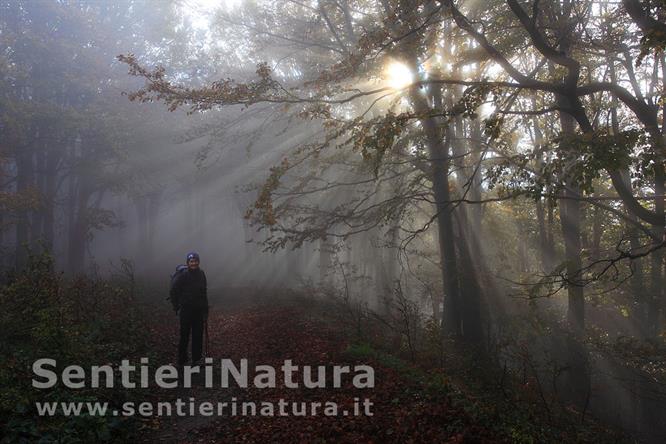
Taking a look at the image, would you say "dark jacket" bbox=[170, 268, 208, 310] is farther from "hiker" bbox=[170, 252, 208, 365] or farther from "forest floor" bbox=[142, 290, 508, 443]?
"forest floor" bbox=[142, 290, 508, 443]

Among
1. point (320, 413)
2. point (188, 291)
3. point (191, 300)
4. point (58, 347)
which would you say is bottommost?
point (320, 413)

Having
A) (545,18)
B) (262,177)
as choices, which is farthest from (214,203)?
(545,18)

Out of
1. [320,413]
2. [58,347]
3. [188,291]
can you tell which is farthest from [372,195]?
[58,347]

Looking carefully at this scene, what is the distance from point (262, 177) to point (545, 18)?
813 inches

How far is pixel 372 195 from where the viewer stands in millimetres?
19172

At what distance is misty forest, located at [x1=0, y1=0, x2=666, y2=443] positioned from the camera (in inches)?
277

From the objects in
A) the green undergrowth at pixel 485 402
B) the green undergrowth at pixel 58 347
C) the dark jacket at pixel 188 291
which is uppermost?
the dark jacket at pixel 188 291

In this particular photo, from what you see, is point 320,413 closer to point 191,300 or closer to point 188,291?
point 191,300

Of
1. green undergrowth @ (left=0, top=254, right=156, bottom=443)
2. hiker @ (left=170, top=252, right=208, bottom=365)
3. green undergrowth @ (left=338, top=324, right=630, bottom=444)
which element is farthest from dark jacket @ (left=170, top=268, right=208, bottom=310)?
green undergrowth @ (left=338, top=324, right=630, bottom=444)

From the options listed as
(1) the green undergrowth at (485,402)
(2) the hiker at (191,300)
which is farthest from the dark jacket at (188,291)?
(1) the green undergrowth at (485,402)

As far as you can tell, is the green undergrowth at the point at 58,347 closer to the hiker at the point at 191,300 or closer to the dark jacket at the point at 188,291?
the hiker at the point at 191,300

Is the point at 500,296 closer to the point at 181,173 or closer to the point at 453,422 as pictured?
the point at 453,422

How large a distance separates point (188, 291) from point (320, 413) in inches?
149

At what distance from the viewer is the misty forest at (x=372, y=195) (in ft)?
23.1
